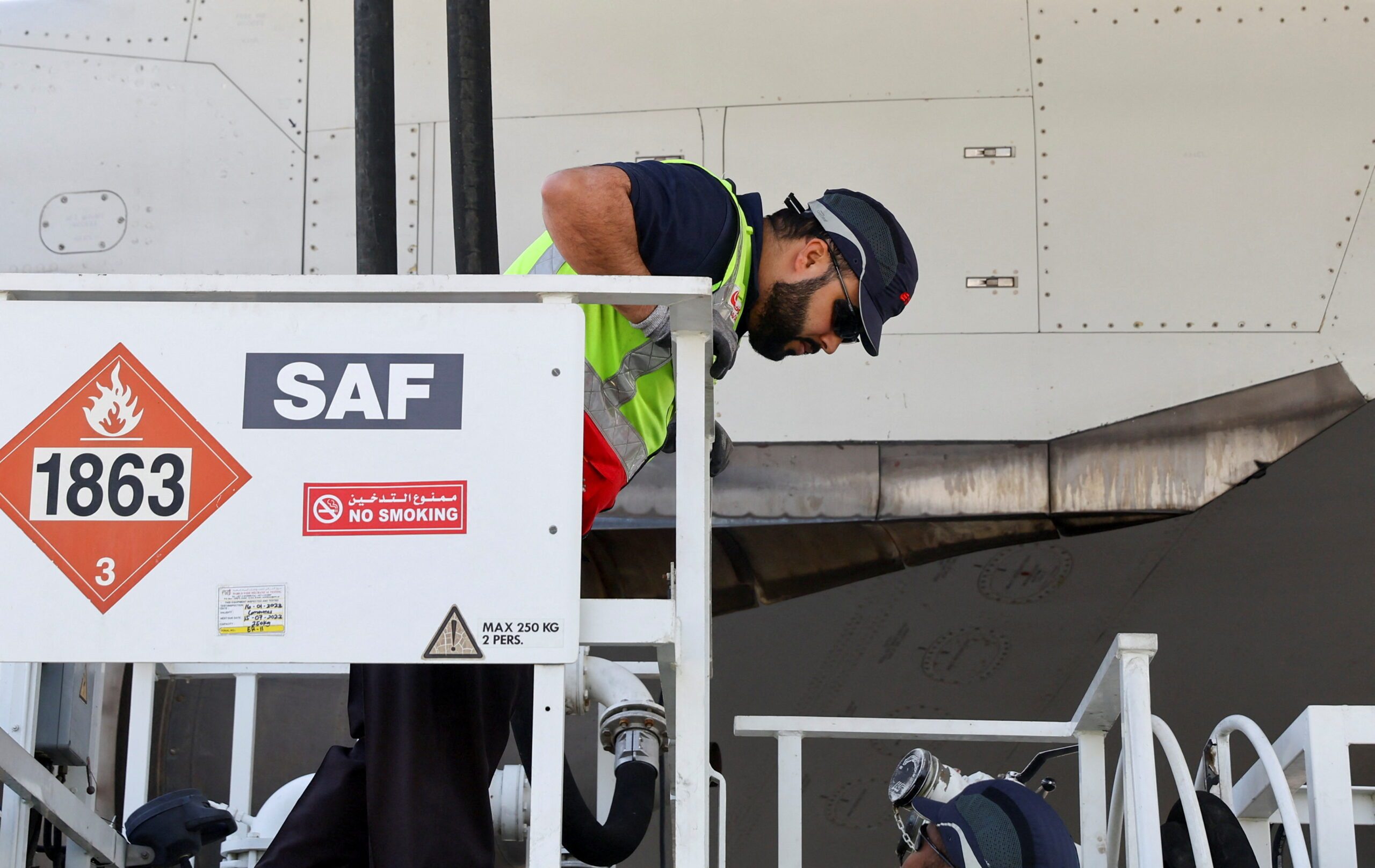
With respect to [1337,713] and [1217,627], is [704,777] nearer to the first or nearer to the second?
[1337,713]

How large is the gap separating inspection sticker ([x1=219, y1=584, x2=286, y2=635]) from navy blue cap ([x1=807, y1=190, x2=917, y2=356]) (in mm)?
1100

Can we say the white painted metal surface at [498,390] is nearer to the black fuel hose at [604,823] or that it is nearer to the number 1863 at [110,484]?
the number 1863 at [110,484]

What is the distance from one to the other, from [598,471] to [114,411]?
748 mm

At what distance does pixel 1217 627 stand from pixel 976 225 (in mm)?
3138

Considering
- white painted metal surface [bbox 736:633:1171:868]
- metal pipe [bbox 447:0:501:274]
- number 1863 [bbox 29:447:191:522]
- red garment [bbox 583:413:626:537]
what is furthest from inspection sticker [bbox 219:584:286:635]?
metal pipe [bbox 447:0:501:274]

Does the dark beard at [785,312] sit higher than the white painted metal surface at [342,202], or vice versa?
the white painted metal surface at [342,202]

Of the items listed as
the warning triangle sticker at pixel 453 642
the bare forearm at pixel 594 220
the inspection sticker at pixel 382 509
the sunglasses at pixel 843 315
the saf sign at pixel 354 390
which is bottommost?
the warning triangle sticker at pixel 453 642

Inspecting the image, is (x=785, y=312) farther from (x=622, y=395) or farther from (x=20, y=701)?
(x=20, y=701)

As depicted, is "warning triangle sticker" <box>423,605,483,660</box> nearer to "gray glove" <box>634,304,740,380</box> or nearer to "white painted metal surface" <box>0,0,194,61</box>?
"gray glove" <box>634,304,740,380</box>

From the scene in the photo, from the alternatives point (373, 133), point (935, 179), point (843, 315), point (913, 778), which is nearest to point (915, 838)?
point (913, 778)

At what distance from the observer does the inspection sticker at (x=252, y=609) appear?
161 centimetres

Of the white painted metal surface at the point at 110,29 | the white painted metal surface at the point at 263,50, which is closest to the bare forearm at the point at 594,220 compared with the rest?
the white painted metal surface at the point at 263,50

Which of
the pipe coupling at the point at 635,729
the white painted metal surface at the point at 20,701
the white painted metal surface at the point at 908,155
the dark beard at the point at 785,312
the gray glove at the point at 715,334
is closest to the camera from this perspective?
the gray glove at the point at 715,334

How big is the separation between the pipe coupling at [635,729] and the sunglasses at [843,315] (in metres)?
1.06
